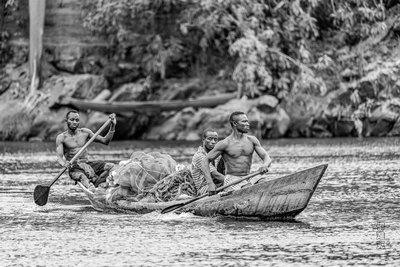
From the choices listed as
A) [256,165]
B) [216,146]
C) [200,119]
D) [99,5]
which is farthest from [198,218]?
[99,5]

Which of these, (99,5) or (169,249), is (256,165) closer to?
(169,249)

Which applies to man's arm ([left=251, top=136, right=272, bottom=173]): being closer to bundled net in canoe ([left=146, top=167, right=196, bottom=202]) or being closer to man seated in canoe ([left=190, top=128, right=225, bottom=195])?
man seated in canoe ([left=190, top=128, right=225, bottom=195])

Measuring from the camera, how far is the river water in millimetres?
13430

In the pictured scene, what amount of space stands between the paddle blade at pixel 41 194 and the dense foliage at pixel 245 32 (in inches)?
941

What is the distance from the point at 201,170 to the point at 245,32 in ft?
88.6

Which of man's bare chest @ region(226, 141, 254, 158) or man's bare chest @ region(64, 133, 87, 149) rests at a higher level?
man's bare chest @ region(226, 141, 254, 158)

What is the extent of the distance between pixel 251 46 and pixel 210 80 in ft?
13.8

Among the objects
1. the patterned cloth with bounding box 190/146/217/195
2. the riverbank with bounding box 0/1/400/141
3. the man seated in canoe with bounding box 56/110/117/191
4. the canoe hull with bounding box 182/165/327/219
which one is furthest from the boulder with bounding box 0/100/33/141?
the canoe hull with bounding box 182/165/327/219

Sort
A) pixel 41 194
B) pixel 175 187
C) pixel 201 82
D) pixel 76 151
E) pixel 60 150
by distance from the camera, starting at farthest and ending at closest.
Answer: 1. pixel 201 82
2. pixel 76 151
3. pixel 60 150
4. pixel 41 194
5. pixel 175 187

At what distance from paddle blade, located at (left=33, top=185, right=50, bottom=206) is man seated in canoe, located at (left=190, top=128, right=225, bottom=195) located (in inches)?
120

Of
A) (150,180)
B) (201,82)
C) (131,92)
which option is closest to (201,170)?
(150,180)

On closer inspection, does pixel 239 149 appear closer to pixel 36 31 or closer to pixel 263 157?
pixel 263 157

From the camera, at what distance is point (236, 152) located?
17.3 metres

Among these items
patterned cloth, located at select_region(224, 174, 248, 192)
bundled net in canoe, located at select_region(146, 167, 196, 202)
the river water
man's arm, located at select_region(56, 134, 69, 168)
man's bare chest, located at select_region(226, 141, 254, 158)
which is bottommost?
the river water
